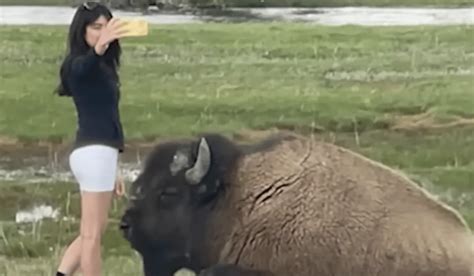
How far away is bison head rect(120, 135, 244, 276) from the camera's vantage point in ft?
20.6

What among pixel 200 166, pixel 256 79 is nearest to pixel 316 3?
pixel 256 79

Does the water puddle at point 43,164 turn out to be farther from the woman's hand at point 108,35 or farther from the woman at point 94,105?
the woman's hand at point 108,35

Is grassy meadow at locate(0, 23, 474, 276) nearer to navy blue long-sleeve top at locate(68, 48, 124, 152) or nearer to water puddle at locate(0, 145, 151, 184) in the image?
water puddle at locate(0, 145, 151, 184)


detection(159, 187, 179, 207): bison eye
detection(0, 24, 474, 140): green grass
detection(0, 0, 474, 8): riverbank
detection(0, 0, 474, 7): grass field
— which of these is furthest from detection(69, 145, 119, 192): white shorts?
detection(0, 0, 474, 7): grass field

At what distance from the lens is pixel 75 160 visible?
654 centimetres

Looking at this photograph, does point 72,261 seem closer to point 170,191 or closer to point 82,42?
point 170,191

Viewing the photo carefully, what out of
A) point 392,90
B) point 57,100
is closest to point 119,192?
point 57,100

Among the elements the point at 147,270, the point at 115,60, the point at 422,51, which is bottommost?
the point at 422,51

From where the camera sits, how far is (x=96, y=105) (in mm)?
6520

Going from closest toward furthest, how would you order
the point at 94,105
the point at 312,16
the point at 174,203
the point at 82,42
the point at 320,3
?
1. the point at 174,203
2. the point at 94,105
3. the point at 82,42
4. the point at 312,16
5. the point at 320,3

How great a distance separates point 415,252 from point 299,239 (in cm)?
56

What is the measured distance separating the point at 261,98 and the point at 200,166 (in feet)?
44.8

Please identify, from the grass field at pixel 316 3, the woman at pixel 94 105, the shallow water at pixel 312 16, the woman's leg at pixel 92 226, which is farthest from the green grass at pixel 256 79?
the grass field at pixel 316 3

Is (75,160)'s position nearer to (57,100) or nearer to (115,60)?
(115,60)
